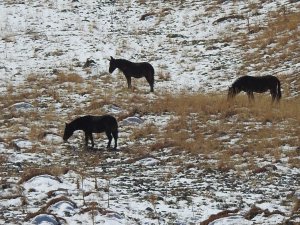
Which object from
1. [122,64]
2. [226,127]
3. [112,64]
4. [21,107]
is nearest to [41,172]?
[226,127]

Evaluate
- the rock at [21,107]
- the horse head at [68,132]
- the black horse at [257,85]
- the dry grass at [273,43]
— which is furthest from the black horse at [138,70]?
the horse head at [68,132]

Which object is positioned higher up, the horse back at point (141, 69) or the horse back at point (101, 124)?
the horse back at point (141, 69)

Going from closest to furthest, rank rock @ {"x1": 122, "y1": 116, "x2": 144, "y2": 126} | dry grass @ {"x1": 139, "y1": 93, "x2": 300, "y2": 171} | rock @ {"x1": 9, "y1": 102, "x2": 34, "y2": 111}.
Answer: dry grass @ {"x1": 139, "y1": 93, "x2": 300, "y2": 171} → rock @ {"x1": 122, "y1": 116, "x2": 144, "y2": 126} → rock @ {"x1": 9, "y1": 102, "x2": 34, "y2": 111}

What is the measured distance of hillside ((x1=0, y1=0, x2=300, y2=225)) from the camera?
428 inches

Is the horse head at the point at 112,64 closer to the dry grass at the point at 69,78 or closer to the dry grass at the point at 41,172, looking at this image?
the dry grass at the point at 69,78

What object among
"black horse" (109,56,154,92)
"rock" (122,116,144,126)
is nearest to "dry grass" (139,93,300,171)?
"rock" (122,116,144,126)

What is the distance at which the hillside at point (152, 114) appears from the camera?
10867mm

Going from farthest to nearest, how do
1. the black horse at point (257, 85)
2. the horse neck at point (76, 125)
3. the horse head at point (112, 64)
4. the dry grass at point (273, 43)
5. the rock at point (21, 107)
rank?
the dry grass at point (273, 43) → the horse head at point (112, 64) → the black horse at point (257, 85) → the rock at point (21, 107) → the horse neck at point (76, 125)

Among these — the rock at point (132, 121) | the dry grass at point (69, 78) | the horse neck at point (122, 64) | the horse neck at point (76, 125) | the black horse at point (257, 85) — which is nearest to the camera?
the horse neck at point (76, 125)

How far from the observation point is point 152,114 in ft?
64.6

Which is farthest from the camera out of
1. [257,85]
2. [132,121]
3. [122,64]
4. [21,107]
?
[122,64]

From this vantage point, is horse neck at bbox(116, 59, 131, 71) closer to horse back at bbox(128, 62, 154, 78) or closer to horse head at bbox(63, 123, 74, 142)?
horse back at bbox(128, 62, 154, 78)

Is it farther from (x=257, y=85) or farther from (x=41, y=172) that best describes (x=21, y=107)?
(x=41, y=172)

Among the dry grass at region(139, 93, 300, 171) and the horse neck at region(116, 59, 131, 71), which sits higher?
the horse neck at region(116, 59, 131, 71)
